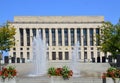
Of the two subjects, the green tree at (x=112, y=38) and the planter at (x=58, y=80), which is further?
the green tree at (x=112, y=38)

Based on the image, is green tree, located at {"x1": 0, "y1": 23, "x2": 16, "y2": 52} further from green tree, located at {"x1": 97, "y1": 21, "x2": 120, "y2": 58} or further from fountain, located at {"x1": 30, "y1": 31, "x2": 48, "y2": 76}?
fountain, located at {"x1": 30, "y1": 31, "x2": 48, "y2": 76}

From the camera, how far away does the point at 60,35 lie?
108375mm

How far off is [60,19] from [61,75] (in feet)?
303

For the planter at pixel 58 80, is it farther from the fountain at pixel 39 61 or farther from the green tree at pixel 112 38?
the green tree at pixel 112 38

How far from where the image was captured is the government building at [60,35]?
10769 cm

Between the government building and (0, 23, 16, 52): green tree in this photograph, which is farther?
the government building

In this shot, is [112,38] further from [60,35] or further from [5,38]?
[60,35]

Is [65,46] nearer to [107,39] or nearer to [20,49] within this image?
[20,49]

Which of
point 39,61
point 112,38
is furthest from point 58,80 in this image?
point 112,38

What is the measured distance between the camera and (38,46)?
36125 millimetres

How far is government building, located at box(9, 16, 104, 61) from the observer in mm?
107688

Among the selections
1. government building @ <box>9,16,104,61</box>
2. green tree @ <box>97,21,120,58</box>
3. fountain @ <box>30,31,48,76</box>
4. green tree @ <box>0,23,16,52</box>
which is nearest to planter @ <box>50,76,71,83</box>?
fountain @ <box>30,31,48,76</box>

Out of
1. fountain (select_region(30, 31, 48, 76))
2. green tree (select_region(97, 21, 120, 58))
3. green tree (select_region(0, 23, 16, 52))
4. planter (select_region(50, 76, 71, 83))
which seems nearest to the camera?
planter (select_region(50, 76, 71, 83))

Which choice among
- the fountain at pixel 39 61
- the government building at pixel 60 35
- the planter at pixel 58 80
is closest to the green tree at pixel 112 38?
the fountain at pixel 39 61
